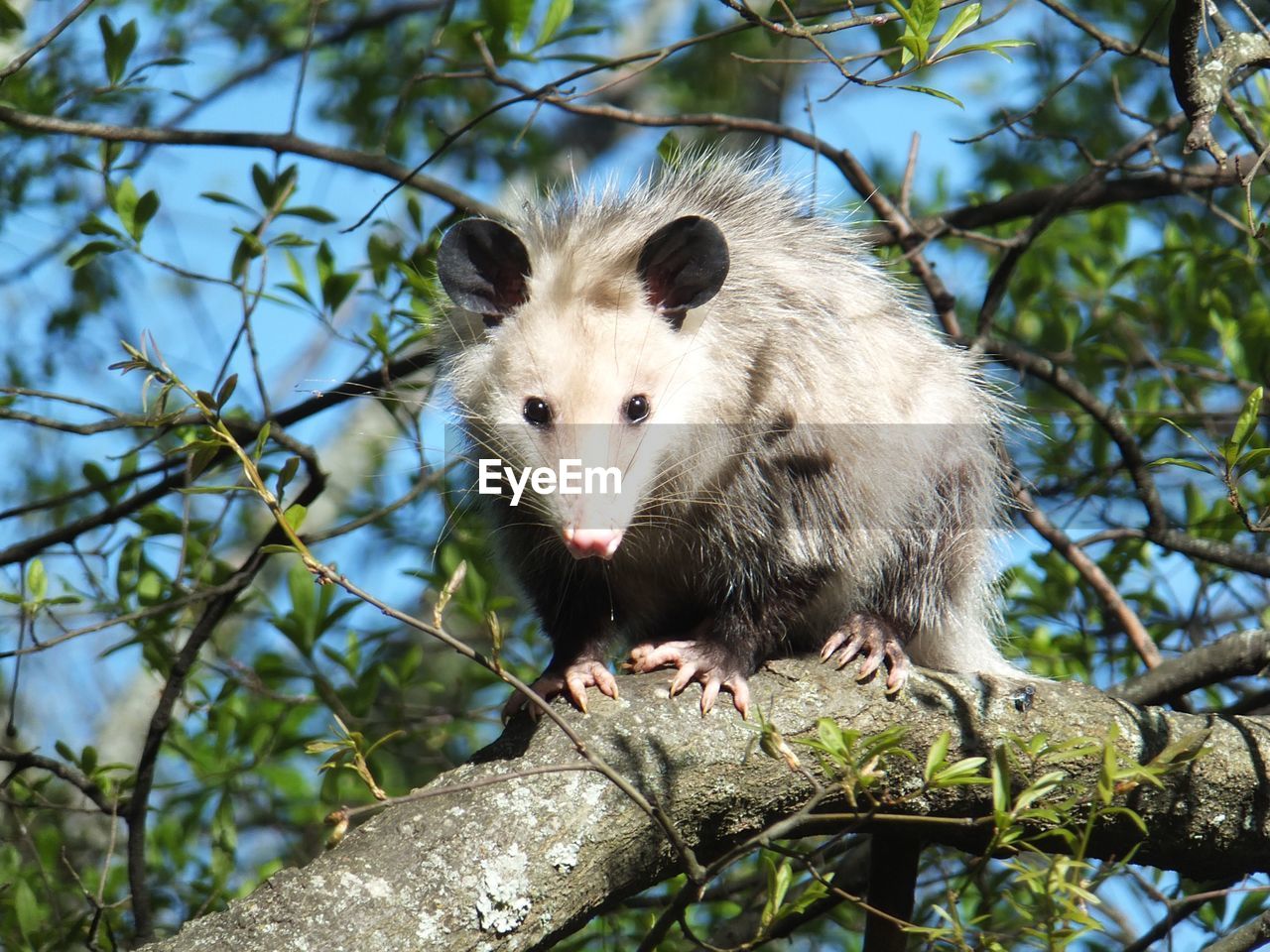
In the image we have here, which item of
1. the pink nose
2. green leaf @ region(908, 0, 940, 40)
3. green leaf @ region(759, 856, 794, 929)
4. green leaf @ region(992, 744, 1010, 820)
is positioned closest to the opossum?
the pink nose

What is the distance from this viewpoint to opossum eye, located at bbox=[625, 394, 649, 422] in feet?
7.78

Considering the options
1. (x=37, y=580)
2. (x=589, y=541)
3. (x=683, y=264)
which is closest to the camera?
(x=589, y=541)

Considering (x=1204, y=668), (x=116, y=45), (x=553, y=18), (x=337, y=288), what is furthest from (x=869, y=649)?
(x=116, y=45)

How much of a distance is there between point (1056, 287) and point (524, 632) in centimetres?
198

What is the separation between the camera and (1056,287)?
408cm

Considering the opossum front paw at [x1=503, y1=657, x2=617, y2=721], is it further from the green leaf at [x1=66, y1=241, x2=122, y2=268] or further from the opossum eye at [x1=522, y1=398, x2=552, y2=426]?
the green leaf at [x1=66, y1=241, x2=122, y2=268]

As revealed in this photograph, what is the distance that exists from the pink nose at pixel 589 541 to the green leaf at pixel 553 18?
1.54 metres

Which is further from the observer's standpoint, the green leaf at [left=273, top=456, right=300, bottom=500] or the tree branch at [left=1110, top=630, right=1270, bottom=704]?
the tree branch at [left=1110, top=630, right=1270, bottom=704]

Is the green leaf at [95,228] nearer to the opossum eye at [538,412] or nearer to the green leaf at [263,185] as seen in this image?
the green leaf at [263,185]

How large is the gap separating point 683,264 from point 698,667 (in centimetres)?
77

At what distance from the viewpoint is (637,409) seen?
7.82ft

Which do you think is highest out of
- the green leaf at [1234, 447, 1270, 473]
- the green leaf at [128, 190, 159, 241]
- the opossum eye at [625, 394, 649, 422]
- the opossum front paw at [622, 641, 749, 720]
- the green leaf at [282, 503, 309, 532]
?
the green leaf at [128, 190, 159, 241]

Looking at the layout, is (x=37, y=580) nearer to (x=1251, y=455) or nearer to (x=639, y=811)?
(x=639, y=811)

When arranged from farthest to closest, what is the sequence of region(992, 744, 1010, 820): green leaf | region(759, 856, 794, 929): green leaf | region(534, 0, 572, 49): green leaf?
1. region(534, 0, 572, 49): green leaf
2. region(759, 856, 794, 929): green leaf
3. region(992, 744, 1010, 820): green leaf
